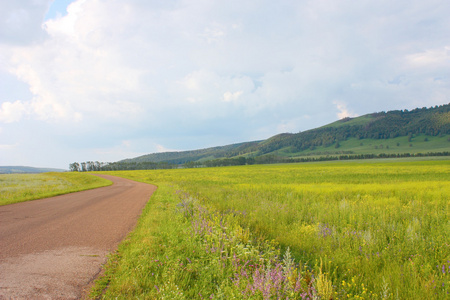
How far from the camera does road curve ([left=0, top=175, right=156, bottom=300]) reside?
14.6ft

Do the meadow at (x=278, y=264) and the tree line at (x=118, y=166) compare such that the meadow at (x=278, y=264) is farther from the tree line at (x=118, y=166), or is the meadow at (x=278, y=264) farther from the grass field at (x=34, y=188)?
the tree line at (x=118, y=166)

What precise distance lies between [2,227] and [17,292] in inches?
267

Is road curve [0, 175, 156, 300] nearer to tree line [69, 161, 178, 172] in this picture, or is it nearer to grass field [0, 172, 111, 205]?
grass field [0, 172, 111, 205]

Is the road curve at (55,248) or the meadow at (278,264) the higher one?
the road curve at (55,248)

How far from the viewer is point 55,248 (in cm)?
655

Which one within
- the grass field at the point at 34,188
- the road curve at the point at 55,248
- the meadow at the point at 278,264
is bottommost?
the meadow at the point at 278,264

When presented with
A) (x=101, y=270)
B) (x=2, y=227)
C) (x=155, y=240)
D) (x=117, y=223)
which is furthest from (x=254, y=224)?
(x=2, y=227)

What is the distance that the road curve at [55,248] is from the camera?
4438mm

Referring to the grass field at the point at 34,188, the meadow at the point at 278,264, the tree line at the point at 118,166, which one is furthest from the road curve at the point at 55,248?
the tree line at the point at 118,166

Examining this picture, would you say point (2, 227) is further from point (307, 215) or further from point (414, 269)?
point (414, 269)

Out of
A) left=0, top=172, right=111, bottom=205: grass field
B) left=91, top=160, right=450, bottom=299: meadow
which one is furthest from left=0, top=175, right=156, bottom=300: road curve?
left=0, top=172, right=111, bottom=205: grass field

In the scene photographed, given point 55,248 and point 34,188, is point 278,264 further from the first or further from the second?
point 34,188

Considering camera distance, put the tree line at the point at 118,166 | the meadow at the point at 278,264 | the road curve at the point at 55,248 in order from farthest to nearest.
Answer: the tree line at the point at 118,166 → the road curve at the point at 55,248 → the meadow at the point at 278,264

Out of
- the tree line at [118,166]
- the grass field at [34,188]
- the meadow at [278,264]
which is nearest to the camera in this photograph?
the meadow at [278,264]
